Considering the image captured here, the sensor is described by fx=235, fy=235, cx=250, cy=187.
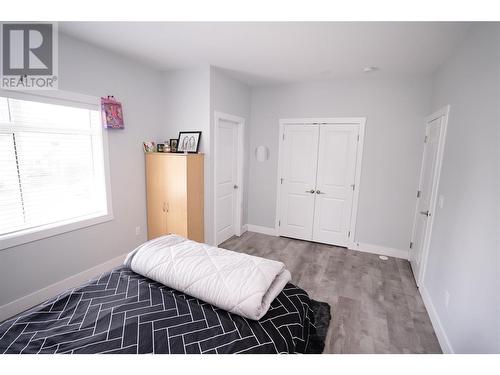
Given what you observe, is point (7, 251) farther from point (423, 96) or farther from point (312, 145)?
point (423, 96)

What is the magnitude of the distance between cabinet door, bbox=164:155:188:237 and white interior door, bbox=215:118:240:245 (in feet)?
1.85

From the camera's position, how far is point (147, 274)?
1.57m

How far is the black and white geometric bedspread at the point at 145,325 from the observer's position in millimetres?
1058

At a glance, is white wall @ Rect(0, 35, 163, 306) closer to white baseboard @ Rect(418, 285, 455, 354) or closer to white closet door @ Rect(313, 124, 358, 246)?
white closet door @ Rect(313, 124, 358, 246)

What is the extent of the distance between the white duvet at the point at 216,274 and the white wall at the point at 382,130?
2550 millimetres

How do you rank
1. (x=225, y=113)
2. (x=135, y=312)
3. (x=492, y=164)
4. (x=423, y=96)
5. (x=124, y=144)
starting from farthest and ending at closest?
(x=225, y=113) < (x=423, y=96) < (x=124, y=144) < (x=492, y=164) < (x=135, y=312)

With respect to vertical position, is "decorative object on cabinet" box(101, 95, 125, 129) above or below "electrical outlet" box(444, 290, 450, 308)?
above

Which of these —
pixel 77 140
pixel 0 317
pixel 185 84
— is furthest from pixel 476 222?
pixel 0 317

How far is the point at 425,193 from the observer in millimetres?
2855

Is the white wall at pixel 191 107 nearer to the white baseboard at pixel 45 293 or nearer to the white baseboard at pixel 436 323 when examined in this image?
the white baseboard at pixel 45 293

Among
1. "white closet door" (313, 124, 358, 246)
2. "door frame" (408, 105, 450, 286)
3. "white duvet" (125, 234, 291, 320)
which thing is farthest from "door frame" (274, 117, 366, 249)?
"white duvet" (125, 234, 291, 320)

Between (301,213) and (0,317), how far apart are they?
3.66 metres

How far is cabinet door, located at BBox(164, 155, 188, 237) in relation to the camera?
2926mm

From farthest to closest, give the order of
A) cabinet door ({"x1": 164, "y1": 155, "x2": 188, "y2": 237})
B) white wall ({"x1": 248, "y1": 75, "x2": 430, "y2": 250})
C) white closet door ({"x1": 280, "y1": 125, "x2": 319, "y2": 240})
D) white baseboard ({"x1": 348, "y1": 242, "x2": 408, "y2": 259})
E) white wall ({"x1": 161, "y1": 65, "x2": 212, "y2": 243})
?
white closet door ({"x1": 280, "y1": 125, "x2": 319, "y2": 240})
white baseboard ({"x1": 348, "y1": 242, "x2": 408, "y2": 259})
white wall ({"x1": 248, "y1": 75, "x2": 430, "y2": 250})
white wall ({"x1": 161, "y1": 65, "x2": 212, "y2": 243})
cabinet door ({"x1": 164, "y1": 155, "x2": 188, "y2": 237})
